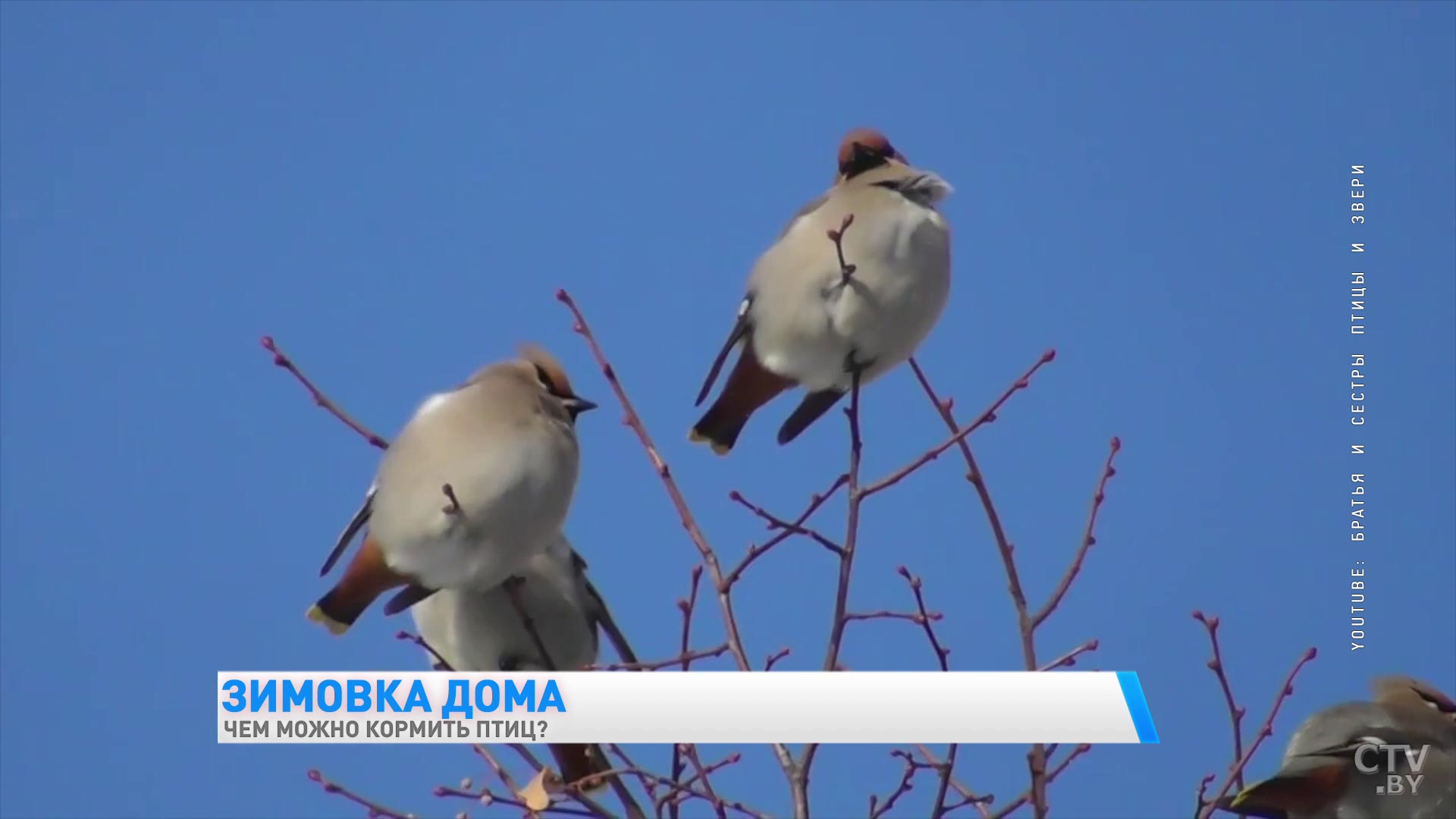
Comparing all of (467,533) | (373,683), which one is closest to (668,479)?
(467,533)

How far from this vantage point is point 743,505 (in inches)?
109

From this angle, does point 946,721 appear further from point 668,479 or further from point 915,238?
point 915,238

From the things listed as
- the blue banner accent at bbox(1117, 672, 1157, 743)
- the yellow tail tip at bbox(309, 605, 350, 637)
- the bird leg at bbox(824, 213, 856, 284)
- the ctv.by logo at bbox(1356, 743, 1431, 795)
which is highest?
the bird leg at bbox(824, 213, 856, 284)

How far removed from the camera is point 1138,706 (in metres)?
2.75

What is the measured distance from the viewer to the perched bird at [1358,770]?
240cm

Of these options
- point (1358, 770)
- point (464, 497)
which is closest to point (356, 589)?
point (464, 497)

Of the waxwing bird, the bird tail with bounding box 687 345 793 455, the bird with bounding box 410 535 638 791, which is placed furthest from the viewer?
the bird tail with bounding box 687 345 793 455

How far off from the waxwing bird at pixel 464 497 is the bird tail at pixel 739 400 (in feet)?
1.12

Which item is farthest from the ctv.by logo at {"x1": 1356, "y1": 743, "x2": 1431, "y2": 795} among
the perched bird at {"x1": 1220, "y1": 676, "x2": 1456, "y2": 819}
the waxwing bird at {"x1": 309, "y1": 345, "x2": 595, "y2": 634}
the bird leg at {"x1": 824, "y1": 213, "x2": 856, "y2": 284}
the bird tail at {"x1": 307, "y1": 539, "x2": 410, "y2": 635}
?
the bird tail at {"x1": 307, "y1": 539, "x2": 410, "y2": 635}

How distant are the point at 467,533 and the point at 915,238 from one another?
82cm

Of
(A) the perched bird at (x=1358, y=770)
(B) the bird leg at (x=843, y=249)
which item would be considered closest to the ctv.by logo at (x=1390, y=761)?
(A) the perched bird at (x=1358, y=770)

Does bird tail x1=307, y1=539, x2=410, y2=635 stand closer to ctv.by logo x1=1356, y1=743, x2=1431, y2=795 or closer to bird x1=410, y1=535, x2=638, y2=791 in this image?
bird x1=410, y1=535, x2=638, y2=791

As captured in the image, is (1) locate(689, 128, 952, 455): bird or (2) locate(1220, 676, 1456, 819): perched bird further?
(1) locate(689, 128, 952, 455): bird

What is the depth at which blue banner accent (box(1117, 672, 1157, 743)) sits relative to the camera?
271cm
